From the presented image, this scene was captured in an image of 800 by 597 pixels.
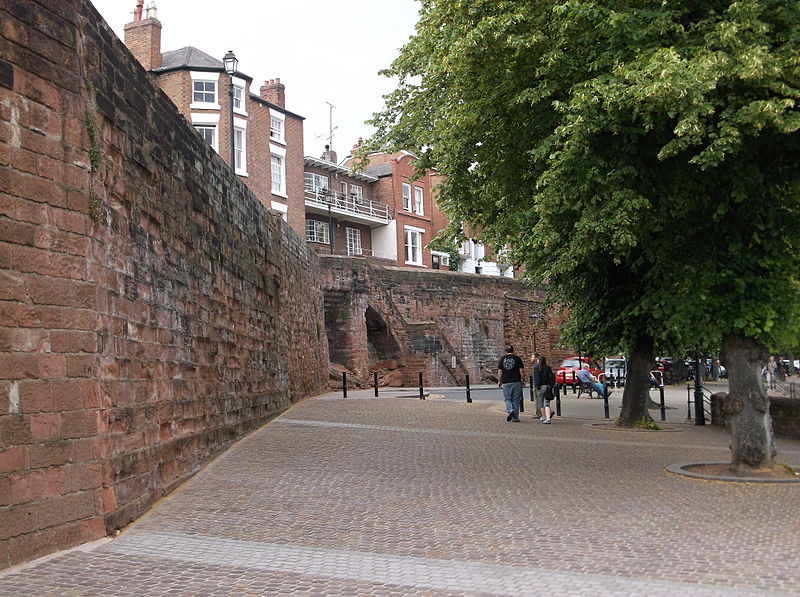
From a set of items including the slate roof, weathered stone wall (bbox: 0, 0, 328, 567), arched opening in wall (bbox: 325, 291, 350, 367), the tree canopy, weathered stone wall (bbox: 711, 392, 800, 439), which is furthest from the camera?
the slate roof

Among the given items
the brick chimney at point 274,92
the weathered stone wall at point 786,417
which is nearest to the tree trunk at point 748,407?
the weathered stone wall at point 786,417

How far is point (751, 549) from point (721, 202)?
15.6 feet

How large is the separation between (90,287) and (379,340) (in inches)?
1104

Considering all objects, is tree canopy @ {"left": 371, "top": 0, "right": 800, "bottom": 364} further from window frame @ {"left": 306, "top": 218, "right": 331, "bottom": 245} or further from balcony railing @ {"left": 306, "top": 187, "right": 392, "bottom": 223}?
window frame @ {"left": 306, "top": 218, "right": 331, "bottom": 245}

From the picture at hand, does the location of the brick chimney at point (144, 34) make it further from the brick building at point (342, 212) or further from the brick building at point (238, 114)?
the brick building at point (342, 212)

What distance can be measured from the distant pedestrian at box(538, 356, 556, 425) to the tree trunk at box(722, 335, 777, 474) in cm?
705

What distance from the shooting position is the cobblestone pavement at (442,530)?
5.51 m

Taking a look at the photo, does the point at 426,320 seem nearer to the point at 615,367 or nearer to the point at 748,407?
the point at 615,367

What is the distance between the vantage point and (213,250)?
11.7 meters

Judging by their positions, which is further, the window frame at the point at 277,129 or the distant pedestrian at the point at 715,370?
the distant pedestrian at the point at 715,370

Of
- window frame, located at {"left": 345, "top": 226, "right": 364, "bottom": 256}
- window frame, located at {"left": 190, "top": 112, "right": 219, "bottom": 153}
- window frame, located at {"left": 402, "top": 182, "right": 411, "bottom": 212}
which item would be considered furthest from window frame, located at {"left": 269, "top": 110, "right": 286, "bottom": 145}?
window frame, located at {"left": 402, "top": 182, "right": 411, "bottom": 212}

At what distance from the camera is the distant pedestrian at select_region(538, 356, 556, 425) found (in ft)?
57.5

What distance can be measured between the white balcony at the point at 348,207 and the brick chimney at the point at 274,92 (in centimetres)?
479

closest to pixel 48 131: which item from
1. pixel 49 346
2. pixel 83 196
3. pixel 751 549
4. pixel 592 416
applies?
pixel 83 196
